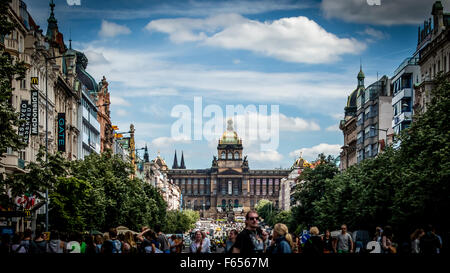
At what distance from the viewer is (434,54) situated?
74.8 metres

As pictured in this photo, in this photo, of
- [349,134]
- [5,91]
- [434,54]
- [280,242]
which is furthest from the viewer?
[349,134]

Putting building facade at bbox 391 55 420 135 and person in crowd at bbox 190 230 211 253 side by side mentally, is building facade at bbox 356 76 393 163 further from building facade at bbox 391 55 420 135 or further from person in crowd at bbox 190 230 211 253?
person in crowd at bbox 190 230 211 253

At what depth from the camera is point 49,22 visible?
8694 centimetres

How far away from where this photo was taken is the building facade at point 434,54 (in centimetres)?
7081

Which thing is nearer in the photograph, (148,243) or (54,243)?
(54,243)

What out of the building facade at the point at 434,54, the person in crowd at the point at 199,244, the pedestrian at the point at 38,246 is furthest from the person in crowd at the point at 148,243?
the building facade at the point at 434,54

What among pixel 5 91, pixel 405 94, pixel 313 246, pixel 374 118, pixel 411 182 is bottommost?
pixel 313 246

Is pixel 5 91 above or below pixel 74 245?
above

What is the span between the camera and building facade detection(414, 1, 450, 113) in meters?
70.8

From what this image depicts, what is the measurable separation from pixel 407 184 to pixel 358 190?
21539 mm

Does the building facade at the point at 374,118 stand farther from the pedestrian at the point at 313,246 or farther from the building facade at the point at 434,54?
the pedestrian at the point at 313,246

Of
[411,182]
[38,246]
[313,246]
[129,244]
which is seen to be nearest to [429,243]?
[129,244]

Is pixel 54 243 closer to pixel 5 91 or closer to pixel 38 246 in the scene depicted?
pixel 38 246
